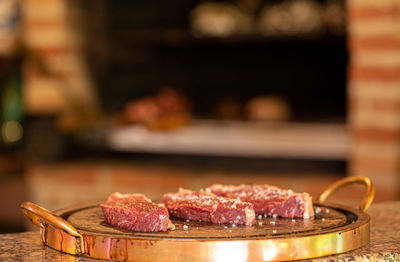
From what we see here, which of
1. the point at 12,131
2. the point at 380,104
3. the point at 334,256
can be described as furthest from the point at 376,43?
the point at 334,256

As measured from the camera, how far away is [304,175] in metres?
3.74

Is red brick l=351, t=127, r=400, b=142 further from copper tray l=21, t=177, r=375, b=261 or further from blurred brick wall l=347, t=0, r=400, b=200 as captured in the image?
copper tray l=21, t=177, r=375, b=261

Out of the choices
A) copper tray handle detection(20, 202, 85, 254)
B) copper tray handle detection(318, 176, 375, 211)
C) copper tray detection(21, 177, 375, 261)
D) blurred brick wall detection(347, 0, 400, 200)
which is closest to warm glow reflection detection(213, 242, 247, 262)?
copper tray detection(21, 177, 375, 261)

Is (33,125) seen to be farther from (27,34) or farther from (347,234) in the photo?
(347,234)

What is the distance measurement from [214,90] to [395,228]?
10.4ft

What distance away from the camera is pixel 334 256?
1254 mm

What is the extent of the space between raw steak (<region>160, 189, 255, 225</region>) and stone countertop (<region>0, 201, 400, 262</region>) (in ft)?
0.46

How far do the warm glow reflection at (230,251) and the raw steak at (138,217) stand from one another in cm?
11

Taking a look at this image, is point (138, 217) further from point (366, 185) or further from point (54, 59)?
point (54, 59)

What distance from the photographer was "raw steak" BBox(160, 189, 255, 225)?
126 centimetres

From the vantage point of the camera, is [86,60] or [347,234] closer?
[347,234]

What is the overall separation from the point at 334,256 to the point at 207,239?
8.9 inches

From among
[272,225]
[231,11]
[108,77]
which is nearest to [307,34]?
[231,11]

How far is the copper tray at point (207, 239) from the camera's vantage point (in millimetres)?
1164
